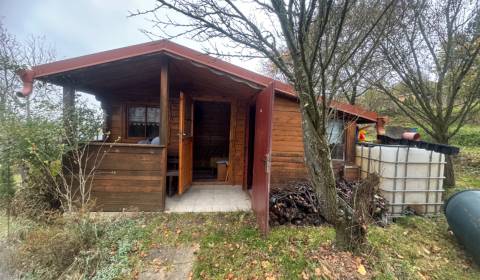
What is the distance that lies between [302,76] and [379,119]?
3.48 metres

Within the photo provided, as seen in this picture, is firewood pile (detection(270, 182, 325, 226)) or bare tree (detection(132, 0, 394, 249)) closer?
bare tree (detection(132, 0, 394, 249))

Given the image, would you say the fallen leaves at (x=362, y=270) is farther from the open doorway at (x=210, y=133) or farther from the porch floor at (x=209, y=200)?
the open doorway at (x=210, y=133)

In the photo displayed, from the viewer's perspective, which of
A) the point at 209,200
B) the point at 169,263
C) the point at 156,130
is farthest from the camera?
the point at 156,130

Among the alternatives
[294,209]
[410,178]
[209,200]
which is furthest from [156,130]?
[410,178]

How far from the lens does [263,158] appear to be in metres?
2.99

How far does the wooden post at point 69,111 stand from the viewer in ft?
10.2

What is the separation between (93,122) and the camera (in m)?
3.49

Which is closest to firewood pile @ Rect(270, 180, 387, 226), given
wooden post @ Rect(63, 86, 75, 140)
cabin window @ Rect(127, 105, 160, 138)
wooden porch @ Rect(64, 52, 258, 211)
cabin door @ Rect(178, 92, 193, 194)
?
wooden porch @ Rect(64, 52, 258, 211)

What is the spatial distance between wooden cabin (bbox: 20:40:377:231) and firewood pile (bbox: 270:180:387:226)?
358 millimetres

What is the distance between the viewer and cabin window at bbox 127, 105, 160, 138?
5.15 m

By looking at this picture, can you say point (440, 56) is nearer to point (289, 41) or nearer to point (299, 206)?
point (299, 206)

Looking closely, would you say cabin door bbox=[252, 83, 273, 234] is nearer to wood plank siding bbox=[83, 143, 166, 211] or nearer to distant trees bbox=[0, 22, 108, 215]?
wood plank siding bbox=[83, 143, 166, 211]

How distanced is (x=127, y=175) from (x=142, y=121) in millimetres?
2179

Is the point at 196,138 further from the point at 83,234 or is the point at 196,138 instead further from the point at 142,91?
the point at 83,234
